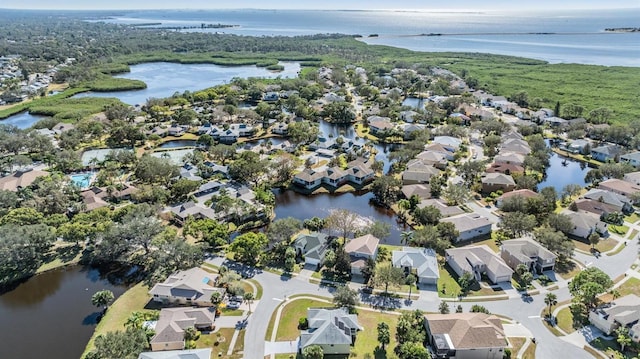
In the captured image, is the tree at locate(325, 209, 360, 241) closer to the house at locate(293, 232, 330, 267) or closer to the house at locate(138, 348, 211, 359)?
the house at locate(293, 232, 330, 267)

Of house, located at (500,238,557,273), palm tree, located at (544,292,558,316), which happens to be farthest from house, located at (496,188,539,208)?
palm tree, located at (544,292,558,316)

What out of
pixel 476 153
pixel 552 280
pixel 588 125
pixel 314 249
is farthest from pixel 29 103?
pixel 588 125

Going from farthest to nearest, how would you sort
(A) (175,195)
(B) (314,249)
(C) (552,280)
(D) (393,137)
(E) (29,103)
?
(E) (29,103) → (D) (393,137) → (A) (175,195) → (B) (314,249) → (C) (552,280)

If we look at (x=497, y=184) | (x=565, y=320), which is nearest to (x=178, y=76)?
(x=497, y=184)

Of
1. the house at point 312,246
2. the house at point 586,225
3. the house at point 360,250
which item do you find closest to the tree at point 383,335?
the house at point 360,250

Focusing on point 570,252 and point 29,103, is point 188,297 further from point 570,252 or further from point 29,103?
point 29,103

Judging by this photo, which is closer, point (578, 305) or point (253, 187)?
point (578, 305)
